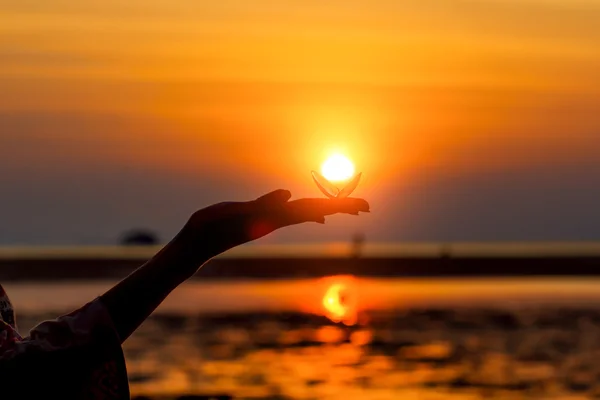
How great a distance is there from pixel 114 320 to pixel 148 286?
9 centimetres

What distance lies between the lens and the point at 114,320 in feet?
7.19

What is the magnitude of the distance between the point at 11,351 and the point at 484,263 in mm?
91566

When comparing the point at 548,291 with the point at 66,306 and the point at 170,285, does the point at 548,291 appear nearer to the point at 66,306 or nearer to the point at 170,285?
the point at 66,306

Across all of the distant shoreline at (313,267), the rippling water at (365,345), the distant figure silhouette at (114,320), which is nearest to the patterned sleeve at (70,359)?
the distant figure silhouette at (114,320)

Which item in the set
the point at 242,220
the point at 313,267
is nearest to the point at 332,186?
the point at 242,220

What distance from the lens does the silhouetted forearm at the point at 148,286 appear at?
2.16 m

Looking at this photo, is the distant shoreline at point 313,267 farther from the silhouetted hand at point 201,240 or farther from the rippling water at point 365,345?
the silhouetted hand at point 201,240

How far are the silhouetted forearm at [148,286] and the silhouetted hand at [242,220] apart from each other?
0.03 meters

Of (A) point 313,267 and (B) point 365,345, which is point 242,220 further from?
(A) point 313,267

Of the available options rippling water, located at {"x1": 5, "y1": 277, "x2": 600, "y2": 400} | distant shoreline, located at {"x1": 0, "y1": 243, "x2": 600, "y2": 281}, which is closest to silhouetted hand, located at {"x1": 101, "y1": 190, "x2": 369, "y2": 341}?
rippling water, located at {"x1": 5, "y1": 277, "x2": 600, "y2": 400}

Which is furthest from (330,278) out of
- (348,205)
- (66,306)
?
(348,205)

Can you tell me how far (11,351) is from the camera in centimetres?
216

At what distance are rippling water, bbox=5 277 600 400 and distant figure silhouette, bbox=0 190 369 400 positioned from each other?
18287 mm

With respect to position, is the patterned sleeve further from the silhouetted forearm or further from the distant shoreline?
the distant shoreline
